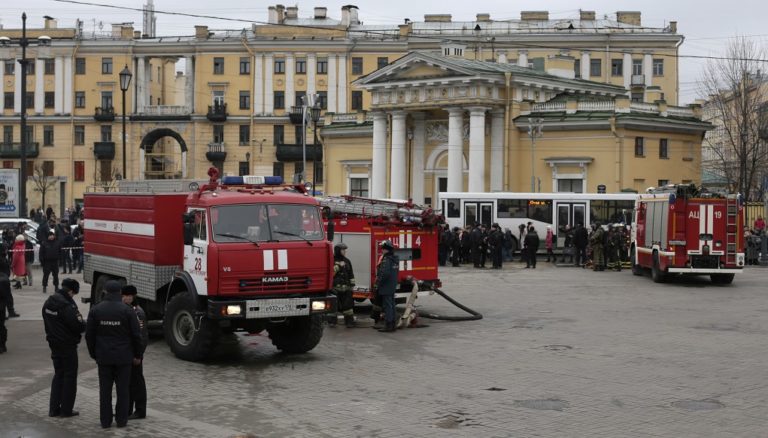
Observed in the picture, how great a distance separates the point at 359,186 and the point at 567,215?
21343mm

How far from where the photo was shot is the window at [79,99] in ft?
278

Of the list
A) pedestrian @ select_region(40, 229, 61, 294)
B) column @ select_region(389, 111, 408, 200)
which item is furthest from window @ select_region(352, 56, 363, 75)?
pedestrian @ select_region(40, 229, 61, 294)

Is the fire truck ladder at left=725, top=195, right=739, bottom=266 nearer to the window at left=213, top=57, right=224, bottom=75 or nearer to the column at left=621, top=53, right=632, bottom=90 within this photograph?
the column at left=621, top=53, right=632, bottom=90

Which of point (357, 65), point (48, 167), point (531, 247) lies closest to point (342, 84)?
point (357, 65)

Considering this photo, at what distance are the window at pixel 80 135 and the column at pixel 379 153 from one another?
34.0m

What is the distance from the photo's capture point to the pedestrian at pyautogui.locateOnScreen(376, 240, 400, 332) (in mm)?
20078

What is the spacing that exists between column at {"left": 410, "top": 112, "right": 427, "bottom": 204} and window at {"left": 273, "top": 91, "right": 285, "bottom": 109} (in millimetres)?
25497

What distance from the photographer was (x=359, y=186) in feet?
211

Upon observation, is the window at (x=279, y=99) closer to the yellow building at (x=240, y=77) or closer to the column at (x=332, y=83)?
the yellow building at (x=240, y=77)

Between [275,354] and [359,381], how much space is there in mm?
3014

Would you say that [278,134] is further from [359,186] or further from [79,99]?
[359,186]

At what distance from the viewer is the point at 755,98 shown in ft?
178

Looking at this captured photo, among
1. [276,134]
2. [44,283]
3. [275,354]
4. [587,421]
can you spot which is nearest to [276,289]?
[275,354]

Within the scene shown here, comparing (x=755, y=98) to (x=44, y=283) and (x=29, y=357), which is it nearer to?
(x=44, y=283)
